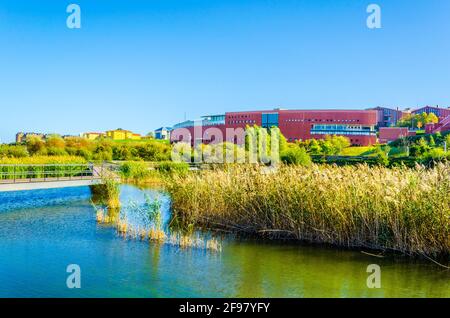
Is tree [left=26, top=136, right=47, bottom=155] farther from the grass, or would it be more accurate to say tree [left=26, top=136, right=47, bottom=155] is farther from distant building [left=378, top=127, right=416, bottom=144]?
distant building [left=378, top=127, right=416, bottom=144]

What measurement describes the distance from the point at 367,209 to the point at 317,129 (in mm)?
61835

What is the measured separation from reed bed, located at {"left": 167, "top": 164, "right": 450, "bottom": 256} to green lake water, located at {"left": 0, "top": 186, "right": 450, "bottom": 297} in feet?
1.77

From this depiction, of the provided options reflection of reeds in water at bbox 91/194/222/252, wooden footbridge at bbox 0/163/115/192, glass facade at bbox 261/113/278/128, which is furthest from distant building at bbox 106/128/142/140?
reflection of reeds in water at bbox 91/194/222/252

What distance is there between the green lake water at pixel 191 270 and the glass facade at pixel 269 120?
204ft

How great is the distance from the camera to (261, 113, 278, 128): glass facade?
241ft

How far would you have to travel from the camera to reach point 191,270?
8.95 metres

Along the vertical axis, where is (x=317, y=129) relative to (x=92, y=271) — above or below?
above

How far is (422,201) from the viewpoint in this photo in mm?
9625

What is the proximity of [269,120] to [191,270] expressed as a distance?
6597cm

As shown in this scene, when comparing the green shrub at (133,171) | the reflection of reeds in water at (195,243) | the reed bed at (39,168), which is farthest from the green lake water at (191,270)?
the green shrub at (133,171)

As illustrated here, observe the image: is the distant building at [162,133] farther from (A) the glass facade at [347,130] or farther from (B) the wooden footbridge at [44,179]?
(B) the wooden footbridge at [44,179]
